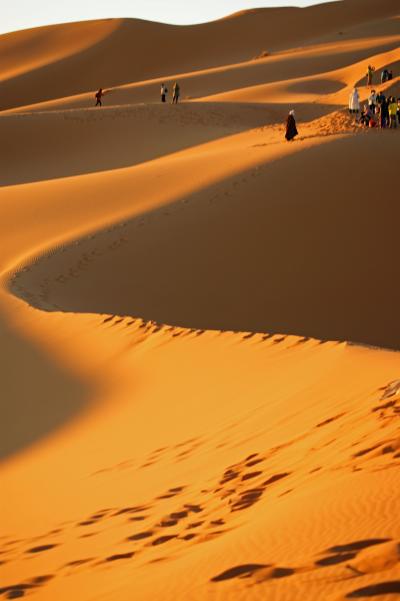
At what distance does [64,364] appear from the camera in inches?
410

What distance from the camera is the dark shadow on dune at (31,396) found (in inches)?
333

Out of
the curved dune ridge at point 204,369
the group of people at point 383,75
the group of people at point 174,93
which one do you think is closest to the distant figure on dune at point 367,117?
the curved dune ridge at point 204,369

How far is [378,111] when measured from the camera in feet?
80.3

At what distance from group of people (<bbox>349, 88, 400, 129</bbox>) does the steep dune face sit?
45572 mm

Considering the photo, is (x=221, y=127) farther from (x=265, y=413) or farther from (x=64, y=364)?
(x=265, y=413)

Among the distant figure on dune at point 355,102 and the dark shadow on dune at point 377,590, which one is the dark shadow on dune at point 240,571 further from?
the distant figure on dune at point 355,102

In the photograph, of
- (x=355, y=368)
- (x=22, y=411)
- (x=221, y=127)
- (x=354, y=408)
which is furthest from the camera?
(x=221, y=127)

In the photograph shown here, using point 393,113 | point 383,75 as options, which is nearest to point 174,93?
point 383,75

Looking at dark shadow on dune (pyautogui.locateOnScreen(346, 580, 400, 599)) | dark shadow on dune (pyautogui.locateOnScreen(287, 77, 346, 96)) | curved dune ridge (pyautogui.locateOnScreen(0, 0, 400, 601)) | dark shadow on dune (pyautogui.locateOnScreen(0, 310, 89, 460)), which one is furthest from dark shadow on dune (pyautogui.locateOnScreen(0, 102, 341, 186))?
dark shadow on dune (pyautogui.locateOnScreen(346, 580, 400, 599))

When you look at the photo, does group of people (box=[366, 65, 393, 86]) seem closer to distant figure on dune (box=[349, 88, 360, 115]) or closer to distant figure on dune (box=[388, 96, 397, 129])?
distant figure on dune (box=[349, 88, 360, 115])

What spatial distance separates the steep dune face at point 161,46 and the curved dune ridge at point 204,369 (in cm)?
3700

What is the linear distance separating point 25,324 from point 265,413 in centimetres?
608

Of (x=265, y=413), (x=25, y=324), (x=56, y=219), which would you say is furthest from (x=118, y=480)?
(x=56, y=219)

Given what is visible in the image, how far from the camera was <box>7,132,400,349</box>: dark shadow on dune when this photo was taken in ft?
46.8
